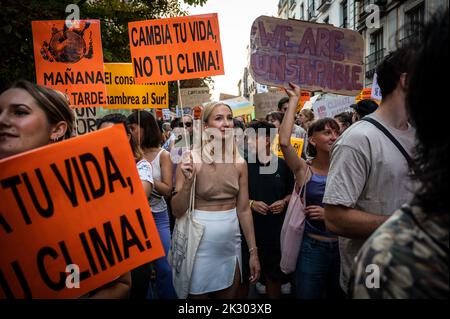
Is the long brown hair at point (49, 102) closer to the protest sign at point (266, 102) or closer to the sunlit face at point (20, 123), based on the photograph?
the sunlit face at point (20, 123)

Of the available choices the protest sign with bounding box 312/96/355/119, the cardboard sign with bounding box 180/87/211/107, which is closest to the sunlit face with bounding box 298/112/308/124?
the protest sign with bounding box 312/96/355/119

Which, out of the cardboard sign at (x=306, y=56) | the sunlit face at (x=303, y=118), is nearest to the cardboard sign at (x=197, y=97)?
the sunlit face at (x=303, y=118)

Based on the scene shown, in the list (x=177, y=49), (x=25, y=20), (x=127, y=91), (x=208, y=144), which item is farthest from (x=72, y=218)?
(x=25, y=20)

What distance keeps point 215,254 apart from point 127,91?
412cm

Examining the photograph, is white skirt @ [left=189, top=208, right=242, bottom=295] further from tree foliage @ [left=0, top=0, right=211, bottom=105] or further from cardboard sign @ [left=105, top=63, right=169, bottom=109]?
tree foliage @ [left=0, top=0, right=211, bottom=105]

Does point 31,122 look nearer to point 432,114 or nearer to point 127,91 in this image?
point 432,114

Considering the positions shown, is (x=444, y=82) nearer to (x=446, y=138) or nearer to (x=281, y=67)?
(x=446, y=138)

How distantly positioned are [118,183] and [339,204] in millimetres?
1125

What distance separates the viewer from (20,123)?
1.66 meters

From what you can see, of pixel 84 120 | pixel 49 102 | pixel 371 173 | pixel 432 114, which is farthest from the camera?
pixel 84 120

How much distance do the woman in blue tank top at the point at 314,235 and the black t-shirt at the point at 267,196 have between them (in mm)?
522

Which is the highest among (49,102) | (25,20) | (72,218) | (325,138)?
(25,20)

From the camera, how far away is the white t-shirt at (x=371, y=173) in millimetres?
1932

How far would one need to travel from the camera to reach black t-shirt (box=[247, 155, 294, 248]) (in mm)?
3770
